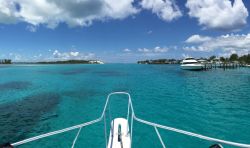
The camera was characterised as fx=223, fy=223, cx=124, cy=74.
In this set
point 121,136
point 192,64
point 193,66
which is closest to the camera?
point 121,136

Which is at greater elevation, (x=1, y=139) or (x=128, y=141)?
(x=128, y=141)

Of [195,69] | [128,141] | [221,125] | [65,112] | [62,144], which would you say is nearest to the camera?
[128,141]

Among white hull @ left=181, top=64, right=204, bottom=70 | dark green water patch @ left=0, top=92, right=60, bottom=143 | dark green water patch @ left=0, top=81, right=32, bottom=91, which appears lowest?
dark green water patch @ left=0, top=92, right=60, bottom=143

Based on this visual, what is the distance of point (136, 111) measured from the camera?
21219mm

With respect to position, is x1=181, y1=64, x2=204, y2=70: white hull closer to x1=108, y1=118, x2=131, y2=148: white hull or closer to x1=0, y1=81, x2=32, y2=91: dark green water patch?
x1=0, y1=81, x2=32, y2=91: dark green water patch

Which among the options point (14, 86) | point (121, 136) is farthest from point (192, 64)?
point (121, 136)

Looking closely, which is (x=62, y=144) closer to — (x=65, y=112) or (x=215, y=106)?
(x=65, y=112)

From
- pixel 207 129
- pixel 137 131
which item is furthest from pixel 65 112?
pixel 207 129

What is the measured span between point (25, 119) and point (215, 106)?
59.1 feet

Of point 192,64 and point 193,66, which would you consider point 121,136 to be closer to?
point 193,66

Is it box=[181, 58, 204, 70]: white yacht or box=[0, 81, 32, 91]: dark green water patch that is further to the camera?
box=[181, 58, 204, 70]: white yacht

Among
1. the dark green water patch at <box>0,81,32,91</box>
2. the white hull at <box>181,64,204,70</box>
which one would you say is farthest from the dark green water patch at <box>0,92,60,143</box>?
the white hull at <box>181,64,204,70</box>

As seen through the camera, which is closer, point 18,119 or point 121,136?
point 121,136

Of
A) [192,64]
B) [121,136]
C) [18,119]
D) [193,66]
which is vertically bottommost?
[18,119]
